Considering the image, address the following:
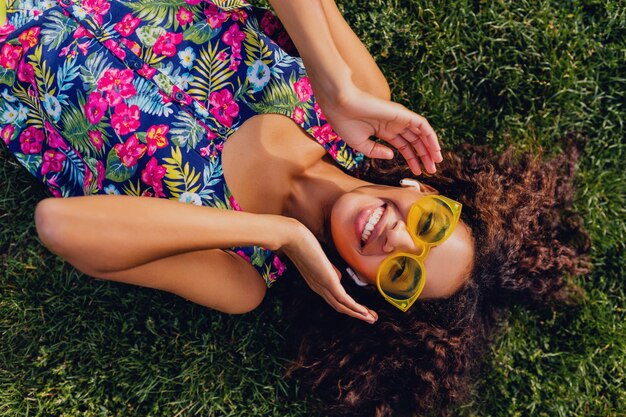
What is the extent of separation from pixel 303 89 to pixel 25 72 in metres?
1.48

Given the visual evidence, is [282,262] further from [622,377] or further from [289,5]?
[622,377]

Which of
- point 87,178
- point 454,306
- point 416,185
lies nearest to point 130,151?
point 87,178

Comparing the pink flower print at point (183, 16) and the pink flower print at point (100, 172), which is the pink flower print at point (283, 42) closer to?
the pink flower print at point (183, 16)

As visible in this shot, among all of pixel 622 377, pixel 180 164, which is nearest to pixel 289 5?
pixel 180 164

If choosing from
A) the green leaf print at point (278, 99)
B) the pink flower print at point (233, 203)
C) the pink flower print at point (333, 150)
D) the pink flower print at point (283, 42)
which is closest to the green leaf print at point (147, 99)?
the green leaf print at point (278, 99)

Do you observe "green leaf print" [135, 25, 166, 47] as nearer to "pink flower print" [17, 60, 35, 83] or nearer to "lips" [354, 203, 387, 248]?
"pink flower print" [17, 60, 35, 83]

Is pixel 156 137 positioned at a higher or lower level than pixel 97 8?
lower

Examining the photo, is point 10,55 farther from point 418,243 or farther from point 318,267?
point 418,243

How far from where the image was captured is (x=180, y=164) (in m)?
2.89

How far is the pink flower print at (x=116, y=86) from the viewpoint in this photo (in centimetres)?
289

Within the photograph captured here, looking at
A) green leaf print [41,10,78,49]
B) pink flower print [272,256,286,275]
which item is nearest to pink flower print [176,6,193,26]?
green leaf print [41,10,78,49]

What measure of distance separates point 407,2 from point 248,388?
2755mm

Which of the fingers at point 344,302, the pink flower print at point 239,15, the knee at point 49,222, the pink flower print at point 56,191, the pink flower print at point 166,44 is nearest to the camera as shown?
the knee at point 49,222

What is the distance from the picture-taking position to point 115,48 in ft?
9.55
